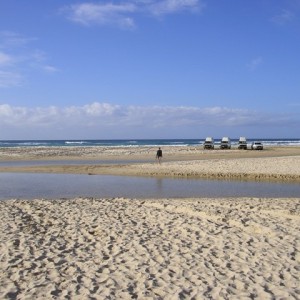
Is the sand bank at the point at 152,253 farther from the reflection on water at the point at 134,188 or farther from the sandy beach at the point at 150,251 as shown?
the reflection on water at the point at 134,188

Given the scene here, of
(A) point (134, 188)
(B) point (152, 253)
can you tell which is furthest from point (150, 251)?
(A) point (134, 188)

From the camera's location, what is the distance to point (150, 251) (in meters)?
8.66

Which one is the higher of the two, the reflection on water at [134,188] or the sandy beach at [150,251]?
the sandy beach at [150,251]

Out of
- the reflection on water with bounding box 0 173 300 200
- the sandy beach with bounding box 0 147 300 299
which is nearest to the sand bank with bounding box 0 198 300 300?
the sandy beach with bounding box 0 147 300 299

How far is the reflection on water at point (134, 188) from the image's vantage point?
19484 mm

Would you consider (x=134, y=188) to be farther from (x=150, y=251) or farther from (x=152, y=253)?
(x=152, y=253)

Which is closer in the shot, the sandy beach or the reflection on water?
the sandy beach

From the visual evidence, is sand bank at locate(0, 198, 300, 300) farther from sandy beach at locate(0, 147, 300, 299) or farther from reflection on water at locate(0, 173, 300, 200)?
reflection on water at locate(0, 173, 300, 200)

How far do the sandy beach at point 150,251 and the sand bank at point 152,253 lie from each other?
0.02m

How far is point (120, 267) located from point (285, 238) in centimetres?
402

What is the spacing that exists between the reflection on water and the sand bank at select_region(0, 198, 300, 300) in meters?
5.96

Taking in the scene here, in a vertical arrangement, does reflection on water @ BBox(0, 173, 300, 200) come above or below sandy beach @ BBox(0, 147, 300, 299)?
below

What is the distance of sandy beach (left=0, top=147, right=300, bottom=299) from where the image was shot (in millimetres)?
6637

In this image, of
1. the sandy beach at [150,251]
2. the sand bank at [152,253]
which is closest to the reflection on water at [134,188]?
the sandy beach at [150,251]
